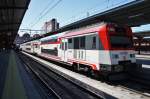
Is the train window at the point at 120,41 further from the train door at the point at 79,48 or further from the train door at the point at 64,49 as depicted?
the train door at the point at 64,49

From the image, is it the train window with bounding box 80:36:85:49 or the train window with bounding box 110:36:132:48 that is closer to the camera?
the train window with bounding box 110:36:132:48

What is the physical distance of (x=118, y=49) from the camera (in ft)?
44.1

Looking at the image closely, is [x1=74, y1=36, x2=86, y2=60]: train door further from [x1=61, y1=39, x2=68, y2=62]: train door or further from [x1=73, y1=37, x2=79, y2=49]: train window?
[x1=61, y1=39, x2=68, y2=62]: train door

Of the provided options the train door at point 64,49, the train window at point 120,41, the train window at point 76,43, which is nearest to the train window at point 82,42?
the train window at point 76,43

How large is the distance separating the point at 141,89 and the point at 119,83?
1.80m

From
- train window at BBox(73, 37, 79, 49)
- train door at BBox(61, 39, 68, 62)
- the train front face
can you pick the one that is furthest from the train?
train door at BBox(61, 39, 68, 62)

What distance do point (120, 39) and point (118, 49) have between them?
799 mm

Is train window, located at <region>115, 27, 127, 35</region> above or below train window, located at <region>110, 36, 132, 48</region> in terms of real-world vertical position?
above

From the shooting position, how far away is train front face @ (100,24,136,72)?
12977 mm

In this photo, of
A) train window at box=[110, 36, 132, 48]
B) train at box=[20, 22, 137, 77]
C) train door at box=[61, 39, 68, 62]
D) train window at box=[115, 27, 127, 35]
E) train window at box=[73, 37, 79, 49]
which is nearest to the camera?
train at box=[20, 22, 137, 77]

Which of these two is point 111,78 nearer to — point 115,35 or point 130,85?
point 130,85

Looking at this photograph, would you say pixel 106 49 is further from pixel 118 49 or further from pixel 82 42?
pixel 82 42

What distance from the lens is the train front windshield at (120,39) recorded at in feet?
44.1

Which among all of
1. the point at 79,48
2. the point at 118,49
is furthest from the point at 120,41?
the point at 79,48
